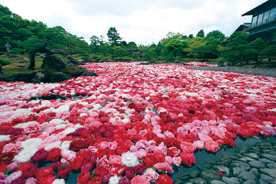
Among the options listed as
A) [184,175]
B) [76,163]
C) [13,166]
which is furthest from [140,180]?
[13,166]

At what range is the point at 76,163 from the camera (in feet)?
4.70

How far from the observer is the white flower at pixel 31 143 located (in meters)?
1.69

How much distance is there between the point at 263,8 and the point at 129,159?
30062 millimetres

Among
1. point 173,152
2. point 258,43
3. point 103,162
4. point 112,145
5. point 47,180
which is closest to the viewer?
point 47,180

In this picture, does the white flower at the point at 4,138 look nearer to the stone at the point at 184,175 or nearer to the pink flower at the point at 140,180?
the pink flower at the point at 140,180

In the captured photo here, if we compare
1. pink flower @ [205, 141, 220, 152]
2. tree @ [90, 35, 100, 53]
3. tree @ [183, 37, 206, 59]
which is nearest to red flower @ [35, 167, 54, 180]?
pink flower @ [205, 141, 220, 152]

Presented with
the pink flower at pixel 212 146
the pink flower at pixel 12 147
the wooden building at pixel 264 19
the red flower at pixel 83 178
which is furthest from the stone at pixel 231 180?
the wooden building at pixel 264 19

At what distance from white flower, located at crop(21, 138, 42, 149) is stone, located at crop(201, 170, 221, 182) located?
2340 millimetres

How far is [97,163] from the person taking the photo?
1456 millimetres

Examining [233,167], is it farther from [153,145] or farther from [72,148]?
[72,148]

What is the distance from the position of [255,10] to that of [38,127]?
1240 inches

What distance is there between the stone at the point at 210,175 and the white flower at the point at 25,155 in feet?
7.27

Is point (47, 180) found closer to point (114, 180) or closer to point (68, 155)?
point (68, 155)

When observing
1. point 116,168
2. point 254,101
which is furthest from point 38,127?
point 254,101
